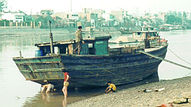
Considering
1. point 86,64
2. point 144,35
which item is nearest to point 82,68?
point 86,64

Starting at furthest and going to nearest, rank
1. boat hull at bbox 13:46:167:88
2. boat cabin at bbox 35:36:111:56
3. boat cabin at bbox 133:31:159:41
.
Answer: boat cabin at bbox 133:31:159:41 < boat cabin at bbox 35:36:111:56 < boat hull at bbox 13:46:167:88

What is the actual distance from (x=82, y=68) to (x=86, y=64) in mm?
337

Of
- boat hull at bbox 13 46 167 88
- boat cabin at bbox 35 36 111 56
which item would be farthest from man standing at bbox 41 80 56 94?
boat cabin at bbox 35 36 111 56

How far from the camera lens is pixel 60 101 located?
17.6 metres

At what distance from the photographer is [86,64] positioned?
18.3 metres

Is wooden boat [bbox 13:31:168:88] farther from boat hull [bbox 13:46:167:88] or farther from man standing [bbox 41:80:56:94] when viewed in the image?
man standing [bbox 41:80:56:94]

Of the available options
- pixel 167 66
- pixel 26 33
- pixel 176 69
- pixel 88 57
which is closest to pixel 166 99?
pixel 88 57

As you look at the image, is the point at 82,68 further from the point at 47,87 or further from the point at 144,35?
the point at 144,35

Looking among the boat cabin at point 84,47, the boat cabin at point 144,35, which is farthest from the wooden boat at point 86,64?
the boat cabin at point 144,35

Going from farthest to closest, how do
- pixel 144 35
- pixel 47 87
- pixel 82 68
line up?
pixel 144 35
pixel 47 87
pixel 82 68

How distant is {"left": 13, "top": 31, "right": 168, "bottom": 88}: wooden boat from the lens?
17.8 metres

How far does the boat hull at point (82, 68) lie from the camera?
17734 mm

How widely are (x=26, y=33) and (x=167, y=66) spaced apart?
80.2 meters

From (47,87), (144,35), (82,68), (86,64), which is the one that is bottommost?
(47,87)
